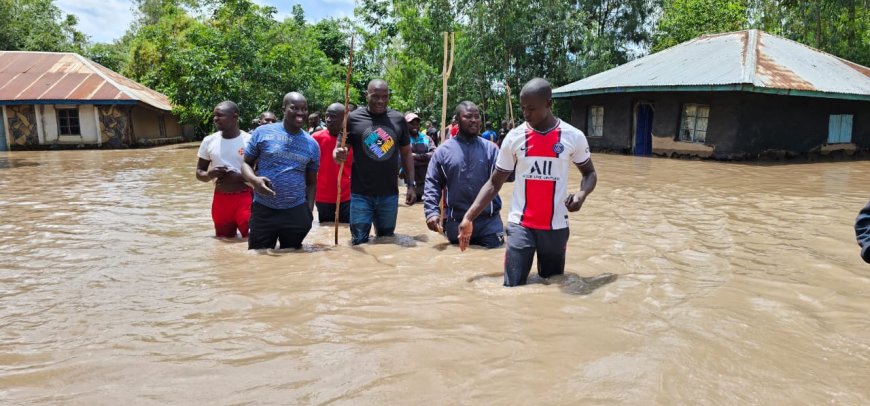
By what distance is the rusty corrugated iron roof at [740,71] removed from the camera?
16516 millimetres

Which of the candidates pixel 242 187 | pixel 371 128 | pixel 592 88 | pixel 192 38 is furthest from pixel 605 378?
pixel 192 38

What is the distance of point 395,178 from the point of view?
5.65 metres

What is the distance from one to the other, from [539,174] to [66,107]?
86.3 ft

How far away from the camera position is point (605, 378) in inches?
111

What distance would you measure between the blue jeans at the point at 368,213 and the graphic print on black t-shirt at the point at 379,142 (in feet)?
1.33

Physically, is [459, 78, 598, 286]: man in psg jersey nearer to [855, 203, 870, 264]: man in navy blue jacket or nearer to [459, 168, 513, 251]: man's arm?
[459, 168, 513, 251]: man's arm

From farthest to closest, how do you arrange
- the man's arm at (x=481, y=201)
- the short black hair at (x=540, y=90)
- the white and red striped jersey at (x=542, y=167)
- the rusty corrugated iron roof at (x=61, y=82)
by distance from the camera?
the rusty corrugated iron roof at (x=61, y=82)
the man's arm at (x=481, y=201)
the white and red striped jersey at (x=542, y=167)
the short black hair at (x=540, y=90)

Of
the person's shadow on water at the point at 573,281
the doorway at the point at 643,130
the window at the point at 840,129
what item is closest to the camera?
the person's shadow on water at the point at 573,281

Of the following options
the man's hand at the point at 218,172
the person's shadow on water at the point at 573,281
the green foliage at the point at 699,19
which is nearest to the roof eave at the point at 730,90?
the green foliage at the point at 699,19

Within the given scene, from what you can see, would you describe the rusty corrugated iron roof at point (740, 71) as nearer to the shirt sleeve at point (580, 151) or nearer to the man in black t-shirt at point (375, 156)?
the man in black t-shirt at point (375, 156)

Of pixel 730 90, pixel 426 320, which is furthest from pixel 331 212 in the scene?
pixel 730 90

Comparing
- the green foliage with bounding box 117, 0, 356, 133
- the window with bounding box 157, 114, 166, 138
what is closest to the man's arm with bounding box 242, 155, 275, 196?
the green foliage with bounding box 117, 0, 356, 133

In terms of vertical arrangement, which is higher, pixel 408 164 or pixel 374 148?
pixel 374 148

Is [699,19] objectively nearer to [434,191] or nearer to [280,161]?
[434,191]
